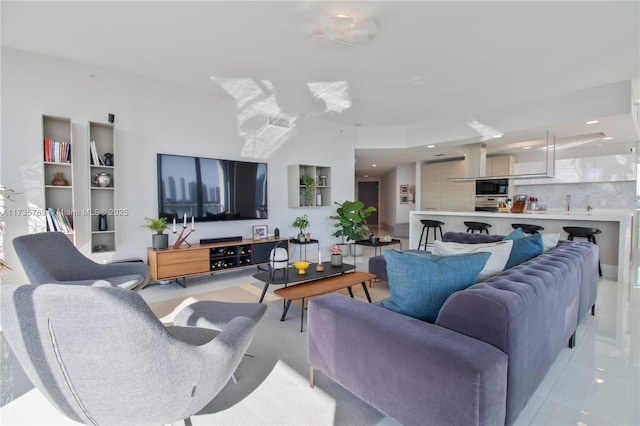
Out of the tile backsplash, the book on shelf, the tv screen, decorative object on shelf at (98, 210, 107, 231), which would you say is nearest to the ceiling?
the book on shelf

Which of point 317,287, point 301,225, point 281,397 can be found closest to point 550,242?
point 317,287

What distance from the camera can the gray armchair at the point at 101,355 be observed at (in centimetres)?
104

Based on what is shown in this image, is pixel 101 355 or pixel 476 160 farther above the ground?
pixel 476 160

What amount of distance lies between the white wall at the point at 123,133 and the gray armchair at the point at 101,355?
10.4 ft

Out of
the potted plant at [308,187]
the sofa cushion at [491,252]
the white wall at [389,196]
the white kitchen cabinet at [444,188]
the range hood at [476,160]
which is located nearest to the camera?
the sofa cushion at [491,252]

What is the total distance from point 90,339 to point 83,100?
382 cm

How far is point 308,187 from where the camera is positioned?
5766 millimetres

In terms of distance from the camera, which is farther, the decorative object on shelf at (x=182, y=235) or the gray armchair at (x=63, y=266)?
the decorative object on shelf at (x=182, y=235)

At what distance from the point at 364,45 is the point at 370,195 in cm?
1054

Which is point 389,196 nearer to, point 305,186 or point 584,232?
point 305,186

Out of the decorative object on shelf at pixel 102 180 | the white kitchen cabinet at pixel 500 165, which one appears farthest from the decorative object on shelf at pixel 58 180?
the white kitchen cabinet at pixel 500 165

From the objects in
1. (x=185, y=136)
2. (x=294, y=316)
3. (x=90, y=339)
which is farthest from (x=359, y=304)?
(x=185, y=136)

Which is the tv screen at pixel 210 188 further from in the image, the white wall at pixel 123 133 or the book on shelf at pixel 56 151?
the book on shelf at pixel 56 151

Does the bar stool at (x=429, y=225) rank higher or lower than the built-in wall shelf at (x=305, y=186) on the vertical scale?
lower
